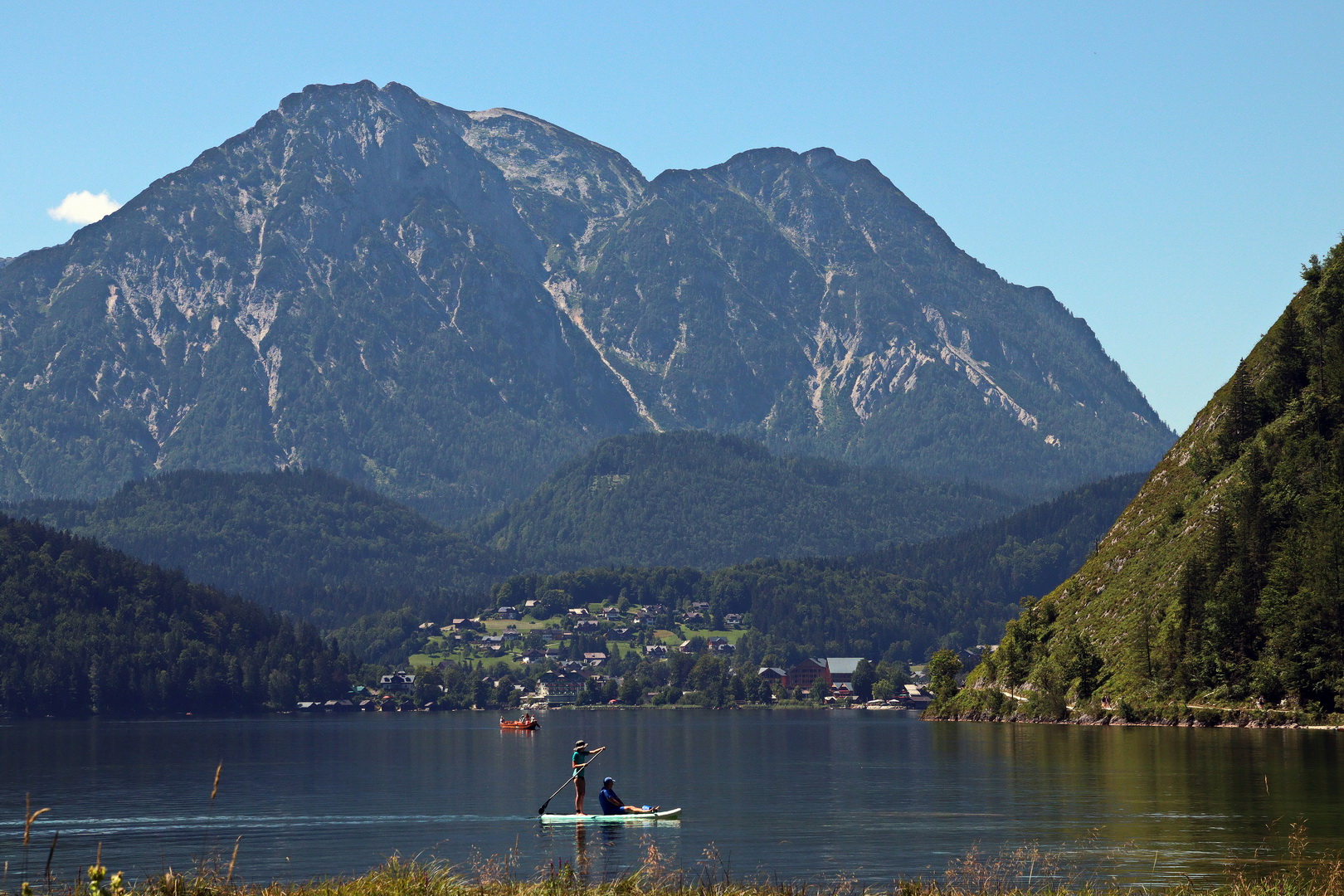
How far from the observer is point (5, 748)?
183625mm

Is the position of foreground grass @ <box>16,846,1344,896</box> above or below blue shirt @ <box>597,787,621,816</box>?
above

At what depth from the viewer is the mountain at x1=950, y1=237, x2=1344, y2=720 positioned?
148 meters

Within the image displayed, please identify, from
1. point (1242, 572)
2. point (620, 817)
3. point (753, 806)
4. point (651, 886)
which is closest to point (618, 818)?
point (620, 817)

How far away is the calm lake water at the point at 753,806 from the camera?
68938 mm

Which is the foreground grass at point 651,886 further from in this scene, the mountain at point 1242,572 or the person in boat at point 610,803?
the mountain at point 1242,572

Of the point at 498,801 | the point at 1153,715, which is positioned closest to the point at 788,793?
the point at 498,801

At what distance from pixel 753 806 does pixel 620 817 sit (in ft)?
49.3

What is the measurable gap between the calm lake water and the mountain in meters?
8.86

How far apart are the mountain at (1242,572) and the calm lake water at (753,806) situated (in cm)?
886

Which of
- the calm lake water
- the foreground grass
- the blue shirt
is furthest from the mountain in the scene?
the foreground grass

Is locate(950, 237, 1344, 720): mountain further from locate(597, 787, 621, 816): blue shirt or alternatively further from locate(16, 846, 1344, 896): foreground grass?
locate(16, 846, 1344, 896): foreground grass

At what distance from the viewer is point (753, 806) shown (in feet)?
312

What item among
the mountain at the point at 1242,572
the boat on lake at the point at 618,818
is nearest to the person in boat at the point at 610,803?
the boat on lake at the point at 618,818

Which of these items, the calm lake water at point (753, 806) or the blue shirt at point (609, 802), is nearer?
the calm lake water at point (753, 806)
